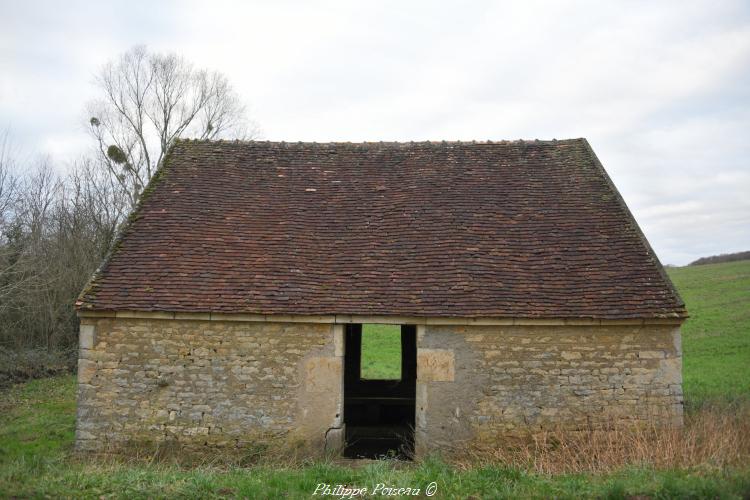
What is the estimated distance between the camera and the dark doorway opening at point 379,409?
1029 centimetres

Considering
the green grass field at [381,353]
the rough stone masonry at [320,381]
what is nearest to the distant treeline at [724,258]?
the green grass field at [381,353]

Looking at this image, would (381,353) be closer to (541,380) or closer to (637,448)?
(541,380)

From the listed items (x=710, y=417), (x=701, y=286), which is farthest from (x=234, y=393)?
(x=701, y=286)

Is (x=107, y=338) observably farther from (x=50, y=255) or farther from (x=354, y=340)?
(x=50, y=255)

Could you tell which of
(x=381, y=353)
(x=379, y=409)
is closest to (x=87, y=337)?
(x=379, y=409)

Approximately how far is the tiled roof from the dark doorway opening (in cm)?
266

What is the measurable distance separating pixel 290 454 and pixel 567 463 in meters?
3.92

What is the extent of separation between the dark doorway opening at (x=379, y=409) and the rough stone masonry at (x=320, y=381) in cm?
112

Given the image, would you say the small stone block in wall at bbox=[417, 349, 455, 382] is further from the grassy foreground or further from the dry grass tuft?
the grassy foreground

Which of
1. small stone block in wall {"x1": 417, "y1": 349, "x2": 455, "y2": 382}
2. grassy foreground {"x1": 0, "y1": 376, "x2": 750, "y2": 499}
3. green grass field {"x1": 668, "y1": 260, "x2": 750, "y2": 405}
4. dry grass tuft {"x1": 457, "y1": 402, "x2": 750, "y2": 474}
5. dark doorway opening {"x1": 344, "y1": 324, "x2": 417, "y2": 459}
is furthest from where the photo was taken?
green grass field {"x1": 668, "y1": 260, "x2": 750, "y2": 405}

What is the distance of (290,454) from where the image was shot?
838 centimetres

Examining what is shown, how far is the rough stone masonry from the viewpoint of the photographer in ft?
27.5

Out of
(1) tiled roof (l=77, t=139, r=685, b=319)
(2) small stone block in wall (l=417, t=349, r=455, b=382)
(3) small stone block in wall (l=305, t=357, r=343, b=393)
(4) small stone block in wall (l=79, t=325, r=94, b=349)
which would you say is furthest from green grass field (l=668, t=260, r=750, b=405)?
(4) small stone block in wall (l=79, t=325, r=94, b=349)

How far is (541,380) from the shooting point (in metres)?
8.43
